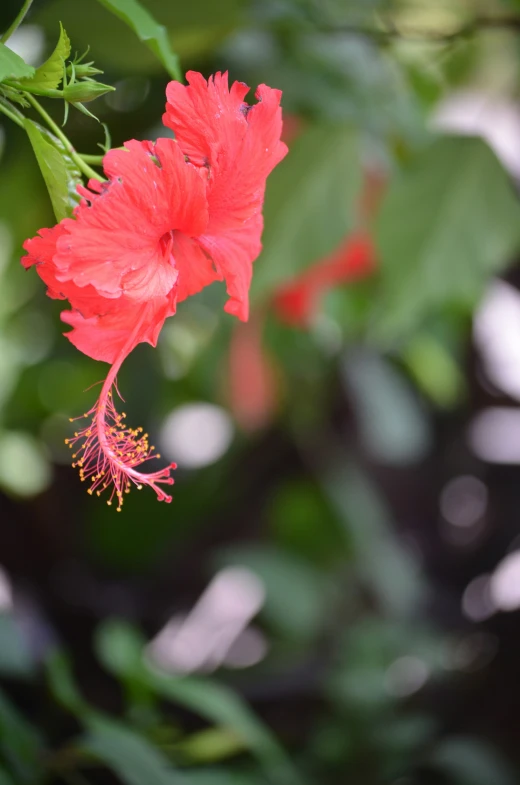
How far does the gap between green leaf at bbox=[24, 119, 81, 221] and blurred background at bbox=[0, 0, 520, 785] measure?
0.22 m

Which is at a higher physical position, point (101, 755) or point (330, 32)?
point (330, 32)

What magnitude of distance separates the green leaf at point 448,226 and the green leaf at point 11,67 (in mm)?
373

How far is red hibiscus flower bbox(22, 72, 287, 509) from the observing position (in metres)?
0.21

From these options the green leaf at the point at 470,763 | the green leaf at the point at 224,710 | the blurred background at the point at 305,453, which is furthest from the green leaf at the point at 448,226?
the green leaf at the point at 470,763

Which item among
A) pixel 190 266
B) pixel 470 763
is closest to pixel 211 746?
pixel 470 763

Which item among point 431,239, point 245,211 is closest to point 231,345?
point 431,239

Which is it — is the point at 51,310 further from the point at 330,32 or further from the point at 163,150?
the point at 163,150

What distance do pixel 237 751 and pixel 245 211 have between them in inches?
20.5

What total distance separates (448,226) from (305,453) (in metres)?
0.42

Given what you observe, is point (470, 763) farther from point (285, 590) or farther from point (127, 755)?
point (127, 755)

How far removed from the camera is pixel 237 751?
640mm

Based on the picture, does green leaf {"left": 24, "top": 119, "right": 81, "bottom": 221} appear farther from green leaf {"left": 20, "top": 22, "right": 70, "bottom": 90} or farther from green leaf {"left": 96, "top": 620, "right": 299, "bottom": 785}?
Result: green leaf {"left": 96, "top": 620, "right": 299, "bottom": 785}

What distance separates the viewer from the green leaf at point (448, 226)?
0.56 meters

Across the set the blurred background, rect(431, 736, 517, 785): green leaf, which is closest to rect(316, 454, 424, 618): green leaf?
the blurred background
